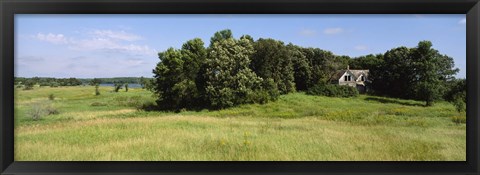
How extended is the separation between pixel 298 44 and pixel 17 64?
218 cm

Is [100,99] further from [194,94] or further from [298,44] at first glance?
[298,44]

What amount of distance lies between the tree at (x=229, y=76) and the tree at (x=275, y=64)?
63mm

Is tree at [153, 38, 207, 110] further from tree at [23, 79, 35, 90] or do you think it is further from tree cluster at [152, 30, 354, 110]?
tree at [23, 79, 35, 90]

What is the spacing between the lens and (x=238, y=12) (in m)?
2.79

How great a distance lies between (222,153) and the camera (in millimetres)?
3004

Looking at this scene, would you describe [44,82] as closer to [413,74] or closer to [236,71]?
[236,71]

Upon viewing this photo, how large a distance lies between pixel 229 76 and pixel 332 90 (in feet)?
2.87

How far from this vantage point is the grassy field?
118 inches

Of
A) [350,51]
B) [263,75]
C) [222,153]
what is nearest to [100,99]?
[222,153]

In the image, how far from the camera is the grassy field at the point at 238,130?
9.80 feet

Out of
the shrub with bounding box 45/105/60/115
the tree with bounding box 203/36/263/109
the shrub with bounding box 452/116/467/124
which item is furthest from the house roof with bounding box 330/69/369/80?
the shrub with bounding box 45/105/60/115

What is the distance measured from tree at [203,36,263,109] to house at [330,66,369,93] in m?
0.65

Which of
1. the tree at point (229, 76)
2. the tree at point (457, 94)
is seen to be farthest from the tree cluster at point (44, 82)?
the tree at point (457, 94)

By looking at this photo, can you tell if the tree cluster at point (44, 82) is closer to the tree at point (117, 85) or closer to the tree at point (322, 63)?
the tree at point (117, 85)
